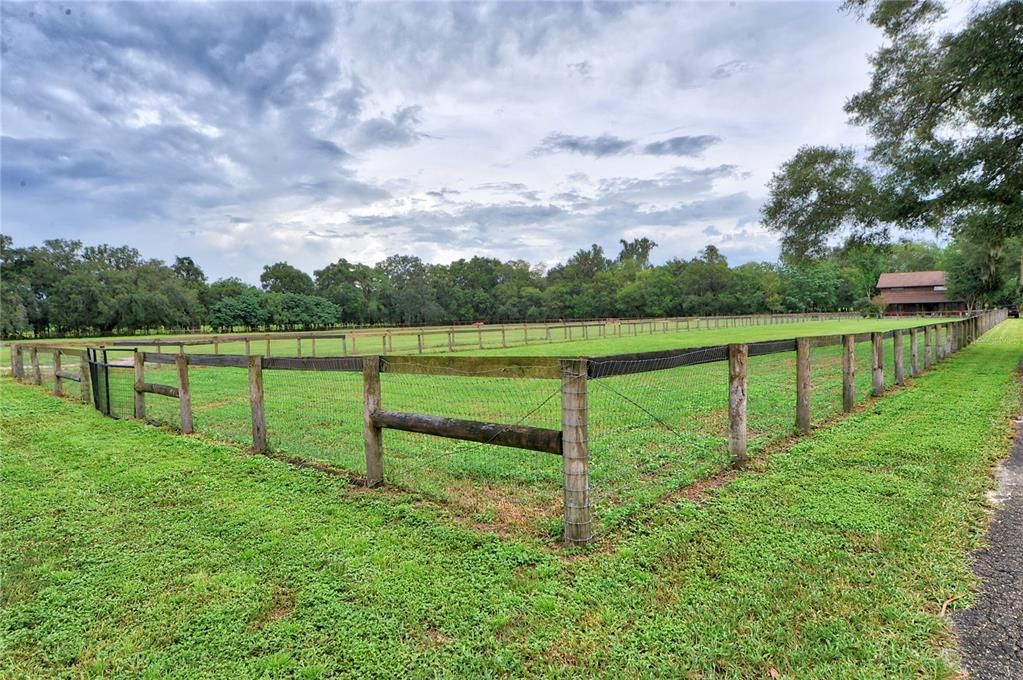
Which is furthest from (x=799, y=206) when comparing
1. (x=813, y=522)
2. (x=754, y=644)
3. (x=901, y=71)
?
(x=754, y=644)

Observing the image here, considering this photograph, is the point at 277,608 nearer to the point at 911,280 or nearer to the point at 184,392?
the point at 184,392

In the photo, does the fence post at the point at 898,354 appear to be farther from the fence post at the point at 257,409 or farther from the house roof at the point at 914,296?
the house roof at the point at 914,296

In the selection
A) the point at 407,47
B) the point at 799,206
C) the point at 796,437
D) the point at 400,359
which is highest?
the point at 407,47

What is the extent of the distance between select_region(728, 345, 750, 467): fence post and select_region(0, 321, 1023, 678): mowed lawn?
246 millimetres

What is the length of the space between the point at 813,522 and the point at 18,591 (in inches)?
183

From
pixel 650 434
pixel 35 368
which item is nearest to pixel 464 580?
pixel 650 434

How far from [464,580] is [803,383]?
4720mm

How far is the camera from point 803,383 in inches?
226

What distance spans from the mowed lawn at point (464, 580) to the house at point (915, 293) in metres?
89.6

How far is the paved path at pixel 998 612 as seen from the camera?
6.61 feet

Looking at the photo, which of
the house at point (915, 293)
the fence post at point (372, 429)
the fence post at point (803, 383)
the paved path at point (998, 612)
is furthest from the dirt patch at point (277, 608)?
the house at point (915, 293)

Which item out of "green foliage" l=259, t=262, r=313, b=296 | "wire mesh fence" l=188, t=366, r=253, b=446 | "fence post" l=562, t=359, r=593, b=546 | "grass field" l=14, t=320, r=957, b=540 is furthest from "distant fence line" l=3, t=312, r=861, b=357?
"green foliage" l=259, t=262, r=313, b=296

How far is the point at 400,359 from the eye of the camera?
4.23 metres

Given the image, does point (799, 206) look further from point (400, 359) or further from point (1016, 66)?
point (400, 359)
